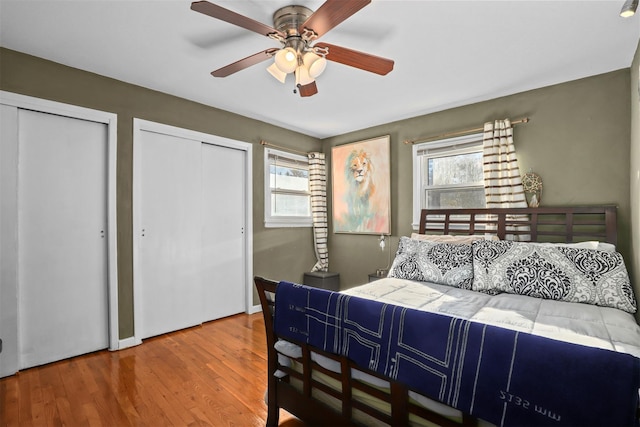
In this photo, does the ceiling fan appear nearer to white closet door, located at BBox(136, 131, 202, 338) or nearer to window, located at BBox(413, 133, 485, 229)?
white closet door, located at BBox(136, 131, 202, 338)

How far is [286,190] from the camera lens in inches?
175

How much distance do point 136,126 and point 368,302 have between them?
9.51 feet

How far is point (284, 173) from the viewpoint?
14.6 feet

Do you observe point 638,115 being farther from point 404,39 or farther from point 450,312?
point 450,312

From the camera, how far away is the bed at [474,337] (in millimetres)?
852

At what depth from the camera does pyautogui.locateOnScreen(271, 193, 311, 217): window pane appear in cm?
431

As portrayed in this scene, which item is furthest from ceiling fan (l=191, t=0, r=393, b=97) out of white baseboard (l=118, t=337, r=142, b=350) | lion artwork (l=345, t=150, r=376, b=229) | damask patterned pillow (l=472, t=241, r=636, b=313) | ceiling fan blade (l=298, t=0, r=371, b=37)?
white baseboard (l=118, t=337, r=142, b=350)

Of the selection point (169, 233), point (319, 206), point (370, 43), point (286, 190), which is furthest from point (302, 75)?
point (319, 206)

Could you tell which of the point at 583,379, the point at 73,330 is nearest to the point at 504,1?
the point at 583,379

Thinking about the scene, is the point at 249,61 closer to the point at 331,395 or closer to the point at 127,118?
the point at 127,118

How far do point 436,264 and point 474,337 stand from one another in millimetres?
1781

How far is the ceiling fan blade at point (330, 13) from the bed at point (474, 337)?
4.46 feet

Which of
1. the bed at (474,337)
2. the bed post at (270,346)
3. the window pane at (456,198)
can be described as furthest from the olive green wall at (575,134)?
the bed post at (270,346)

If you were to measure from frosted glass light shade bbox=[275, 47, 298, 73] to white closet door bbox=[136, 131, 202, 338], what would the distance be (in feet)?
6.21
